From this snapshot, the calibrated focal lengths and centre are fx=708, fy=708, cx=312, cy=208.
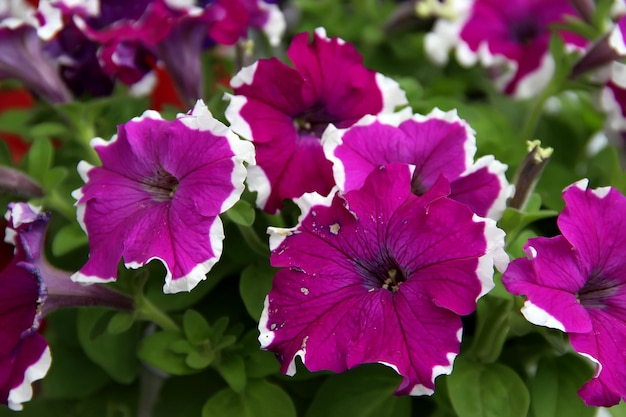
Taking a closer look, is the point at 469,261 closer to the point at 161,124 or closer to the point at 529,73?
the point at 161,124

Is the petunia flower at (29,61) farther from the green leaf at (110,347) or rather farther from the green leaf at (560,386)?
the green leaf at (560,386)

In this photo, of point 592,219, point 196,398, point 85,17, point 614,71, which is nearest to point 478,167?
point 592,219

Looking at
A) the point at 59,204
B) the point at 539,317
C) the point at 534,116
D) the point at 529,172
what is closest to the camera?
the point at 539,317

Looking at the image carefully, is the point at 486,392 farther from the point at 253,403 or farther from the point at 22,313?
the point at 22,313

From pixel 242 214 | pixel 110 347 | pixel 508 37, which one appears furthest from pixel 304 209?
pixel 508 37

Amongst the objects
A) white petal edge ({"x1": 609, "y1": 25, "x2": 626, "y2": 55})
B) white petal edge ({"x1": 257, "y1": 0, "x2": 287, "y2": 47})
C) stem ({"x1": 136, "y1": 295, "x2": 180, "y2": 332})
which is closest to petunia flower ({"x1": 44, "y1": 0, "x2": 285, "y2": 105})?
white petal edge ({"x1": 257, "y1": 0, "x2": 287, "y2": 47})
